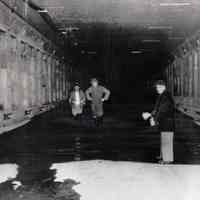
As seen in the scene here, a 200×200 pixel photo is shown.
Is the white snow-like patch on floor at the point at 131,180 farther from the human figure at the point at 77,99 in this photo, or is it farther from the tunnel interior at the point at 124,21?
the tunnel interior at the point at 124,21

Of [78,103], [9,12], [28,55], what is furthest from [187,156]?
[28,55]

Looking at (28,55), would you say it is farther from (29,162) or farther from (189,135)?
(29,162)

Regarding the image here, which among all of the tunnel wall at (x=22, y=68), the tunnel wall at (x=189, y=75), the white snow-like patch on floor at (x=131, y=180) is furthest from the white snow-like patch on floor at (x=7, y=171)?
the tunnel wall at (x=189, y=75)

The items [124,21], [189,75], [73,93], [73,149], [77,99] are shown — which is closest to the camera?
[73,149]

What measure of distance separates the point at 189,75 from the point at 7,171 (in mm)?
25697

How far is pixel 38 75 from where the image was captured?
28984 mm

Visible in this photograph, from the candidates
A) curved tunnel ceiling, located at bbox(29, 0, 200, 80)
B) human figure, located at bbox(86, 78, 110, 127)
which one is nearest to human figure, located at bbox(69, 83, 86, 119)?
human figure, located at bbox(86, 78, 110, 127)

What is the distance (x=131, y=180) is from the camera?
24.4 ft

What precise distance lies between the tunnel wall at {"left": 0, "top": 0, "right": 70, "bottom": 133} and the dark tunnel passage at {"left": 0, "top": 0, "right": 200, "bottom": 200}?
0.05 m

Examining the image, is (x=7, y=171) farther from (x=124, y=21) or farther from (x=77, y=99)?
(x=124, y=21)

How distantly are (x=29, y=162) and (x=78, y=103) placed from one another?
9314 millimetres

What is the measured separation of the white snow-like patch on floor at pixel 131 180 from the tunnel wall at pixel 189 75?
1516cm

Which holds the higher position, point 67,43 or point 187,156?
point 67,43

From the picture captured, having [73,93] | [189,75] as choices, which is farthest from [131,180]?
[189,75]
